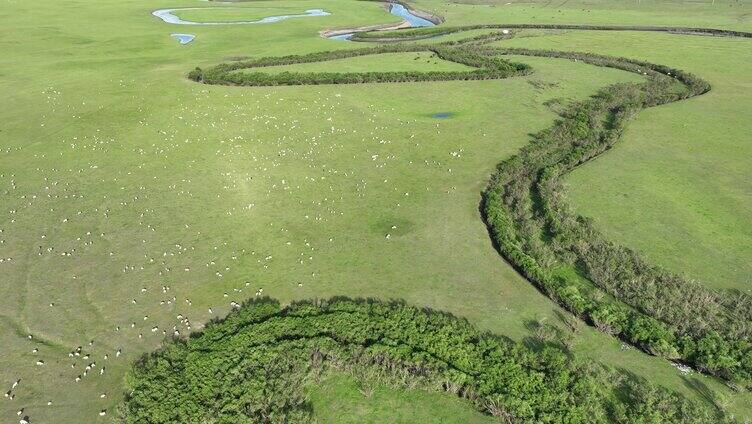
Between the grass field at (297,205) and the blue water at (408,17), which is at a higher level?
the blue water at (408,17)

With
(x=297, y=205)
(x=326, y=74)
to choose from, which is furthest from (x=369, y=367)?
(x=326, y=74)

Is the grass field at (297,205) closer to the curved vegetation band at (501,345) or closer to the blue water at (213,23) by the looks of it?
the curved vegetation band at (501,345)

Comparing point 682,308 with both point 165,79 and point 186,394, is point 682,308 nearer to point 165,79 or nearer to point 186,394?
point 186,394

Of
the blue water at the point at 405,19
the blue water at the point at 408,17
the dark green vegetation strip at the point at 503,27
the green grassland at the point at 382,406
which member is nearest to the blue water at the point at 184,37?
the blue water at the point at 405,19

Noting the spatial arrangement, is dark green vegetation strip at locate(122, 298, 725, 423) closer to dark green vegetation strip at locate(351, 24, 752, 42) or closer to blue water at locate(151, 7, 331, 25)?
dark green vegetation strip at locate(351, 24, 752, 42)

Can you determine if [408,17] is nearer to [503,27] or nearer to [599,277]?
[503,27]

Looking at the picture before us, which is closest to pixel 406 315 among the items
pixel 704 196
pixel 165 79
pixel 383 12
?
pixel 704 196
